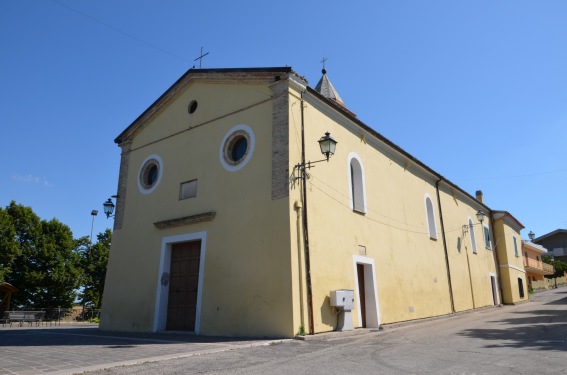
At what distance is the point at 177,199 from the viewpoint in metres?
13.7

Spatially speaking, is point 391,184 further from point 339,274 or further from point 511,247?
point 511,247

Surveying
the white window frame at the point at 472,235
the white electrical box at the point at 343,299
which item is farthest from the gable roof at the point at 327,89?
the white electrical box at the point at 343,299

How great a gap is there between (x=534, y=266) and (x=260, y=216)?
141ft

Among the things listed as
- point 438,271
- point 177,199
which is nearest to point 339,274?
point 177,199

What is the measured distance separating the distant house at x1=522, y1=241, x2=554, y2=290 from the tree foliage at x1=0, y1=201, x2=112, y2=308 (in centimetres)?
4087

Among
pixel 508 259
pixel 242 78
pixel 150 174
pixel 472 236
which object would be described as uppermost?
pixel 242 78

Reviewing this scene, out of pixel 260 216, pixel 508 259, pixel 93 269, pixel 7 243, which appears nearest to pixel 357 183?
pixel 260 216

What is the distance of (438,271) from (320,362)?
43.9 feet

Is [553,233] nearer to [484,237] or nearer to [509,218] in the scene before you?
[509,218]

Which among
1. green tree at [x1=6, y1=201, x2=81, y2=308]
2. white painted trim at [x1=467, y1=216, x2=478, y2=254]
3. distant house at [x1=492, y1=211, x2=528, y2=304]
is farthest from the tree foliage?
distant house at [x1=492, y1=211, x2=528, y2=304]

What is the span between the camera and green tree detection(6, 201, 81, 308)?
100 feet

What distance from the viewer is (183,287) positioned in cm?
1279

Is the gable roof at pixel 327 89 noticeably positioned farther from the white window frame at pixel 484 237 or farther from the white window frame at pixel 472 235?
the white window frame at pixel 484 237

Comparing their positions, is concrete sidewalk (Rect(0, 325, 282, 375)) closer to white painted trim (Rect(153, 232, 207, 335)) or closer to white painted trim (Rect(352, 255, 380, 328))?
white painted trim (Rect(153, 232, 207, 335))
